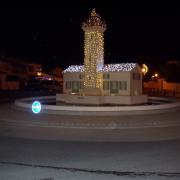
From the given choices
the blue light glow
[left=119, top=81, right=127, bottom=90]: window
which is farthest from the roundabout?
[left=119, top=81, right=127, bottom=90]: window

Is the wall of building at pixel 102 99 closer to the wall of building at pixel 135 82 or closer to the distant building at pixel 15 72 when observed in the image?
the wall of building at pixel 135 82

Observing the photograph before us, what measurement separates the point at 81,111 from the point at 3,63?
174ft

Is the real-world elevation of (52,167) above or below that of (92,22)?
below

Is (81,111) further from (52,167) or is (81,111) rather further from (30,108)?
(52,167)

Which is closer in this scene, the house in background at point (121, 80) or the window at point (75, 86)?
the house in background at point (121, 80)

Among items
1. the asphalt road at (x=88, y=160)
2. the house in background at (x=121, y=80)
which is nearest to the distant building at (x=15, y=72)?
the house in background at (x=121, y=80)

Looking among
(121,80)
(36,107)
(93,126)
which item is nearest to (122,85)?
(121,80)

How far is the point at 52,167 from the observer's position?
970cm

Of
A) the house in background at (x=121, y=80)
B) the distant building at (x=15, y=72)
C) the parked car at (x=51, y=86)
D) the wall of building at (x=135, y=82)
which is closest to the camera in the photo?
the house in background at (x=121, y=80)

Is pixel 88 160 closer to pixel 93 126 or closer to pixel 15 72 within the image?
pixel 93 126

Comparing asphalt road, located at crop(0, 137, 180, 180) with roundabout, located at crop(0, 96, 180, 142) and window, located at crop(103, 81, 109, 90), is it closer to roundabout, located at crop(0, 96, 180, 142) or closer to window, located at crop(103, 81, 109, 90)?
roundabout, located at crop(0, 96, 180, 142)

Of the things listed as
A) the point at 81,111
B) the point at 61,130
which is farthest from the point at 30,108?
the point at 61,130

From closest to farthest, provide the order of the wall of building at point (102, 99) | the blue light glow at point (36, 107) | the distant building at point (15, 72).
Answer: the blue light glow at point (36, 107), the wall of building at point (102, 99), the distant building at point (15, 72)

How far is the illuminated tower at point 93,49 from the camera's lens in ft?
93.5
